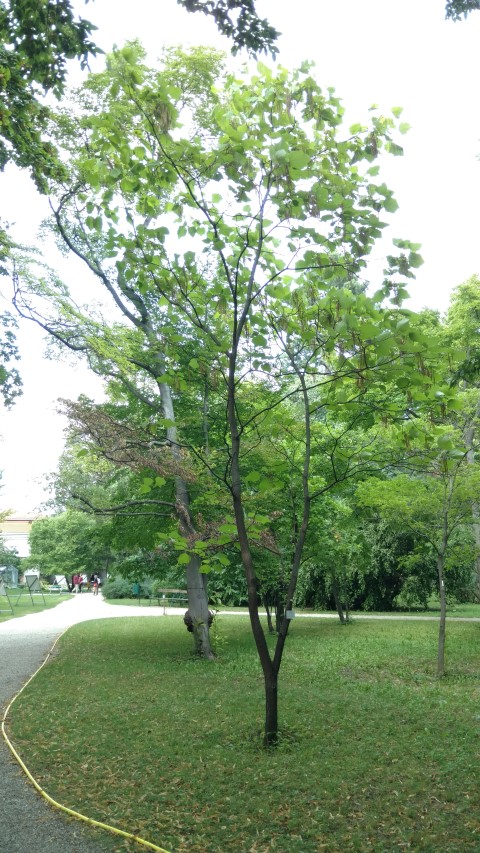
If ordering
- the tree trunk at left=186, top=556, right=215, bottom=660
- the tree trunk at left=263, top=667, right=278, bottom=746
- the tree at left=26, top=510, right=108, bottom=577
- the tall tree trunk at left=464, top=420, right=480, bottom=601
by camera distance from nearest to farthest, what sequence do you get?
1. the tree trunk at left=263, top=667, right=278, bottom=746
2. the tall tree trunk at left=464, top=420, right=480, bottom=601
3. the tree trunk at left=186, top=556, right=215, bottom=660
4. the tree at left=26, top=510, right=108, bottom=577

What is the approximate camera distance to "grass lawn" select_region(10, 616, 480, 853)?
156 inches

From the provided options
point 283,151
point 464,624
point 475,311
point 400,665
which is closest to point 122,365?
point 400,665

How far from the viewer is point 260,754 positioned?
17.7ft

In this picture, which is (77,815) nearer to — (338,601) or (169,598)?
(338,601)

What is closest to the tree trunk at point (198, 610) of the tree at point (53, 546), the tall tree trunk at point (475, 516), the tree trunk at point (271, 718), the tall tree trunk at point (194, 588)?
the tall tree trunk at point (194, 588)

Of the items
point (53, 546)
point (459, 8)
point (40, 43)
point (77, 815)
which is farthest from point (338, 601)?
point (53, 546)

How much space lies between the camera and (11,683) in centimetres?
935

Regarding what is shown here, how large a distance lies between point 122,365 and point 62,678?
4856 millimetres

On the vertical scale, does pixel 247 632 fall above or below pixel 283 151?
below

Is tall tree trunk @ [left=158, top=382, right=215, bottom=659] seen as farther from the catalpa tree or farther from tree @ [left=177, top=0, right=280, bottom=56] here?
tree @ [left=177, top=0, right=280, bottom=56]

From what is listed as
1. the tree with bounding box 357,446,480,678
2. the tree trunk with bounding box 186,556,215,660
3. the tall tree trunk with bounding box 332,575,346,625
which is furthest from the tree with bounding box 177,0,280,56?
the tall tree trunk with bounding box 332,575,346,625

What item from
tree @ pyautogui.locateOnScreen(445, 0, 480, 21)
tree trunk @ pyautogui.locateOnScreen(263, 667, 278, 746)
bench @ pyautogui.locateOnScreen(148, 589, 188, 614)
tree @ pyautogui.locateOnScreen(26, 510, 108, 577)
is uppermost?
tree @ pyautogui.locateOnScreen(445, 0, 480, 21)

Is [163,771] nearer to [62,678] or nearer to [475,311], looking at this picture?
[62,678]

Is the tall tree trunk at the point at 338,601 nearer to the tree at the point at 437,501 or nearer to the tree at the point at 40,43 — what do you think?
the tree at the point at 437,501
